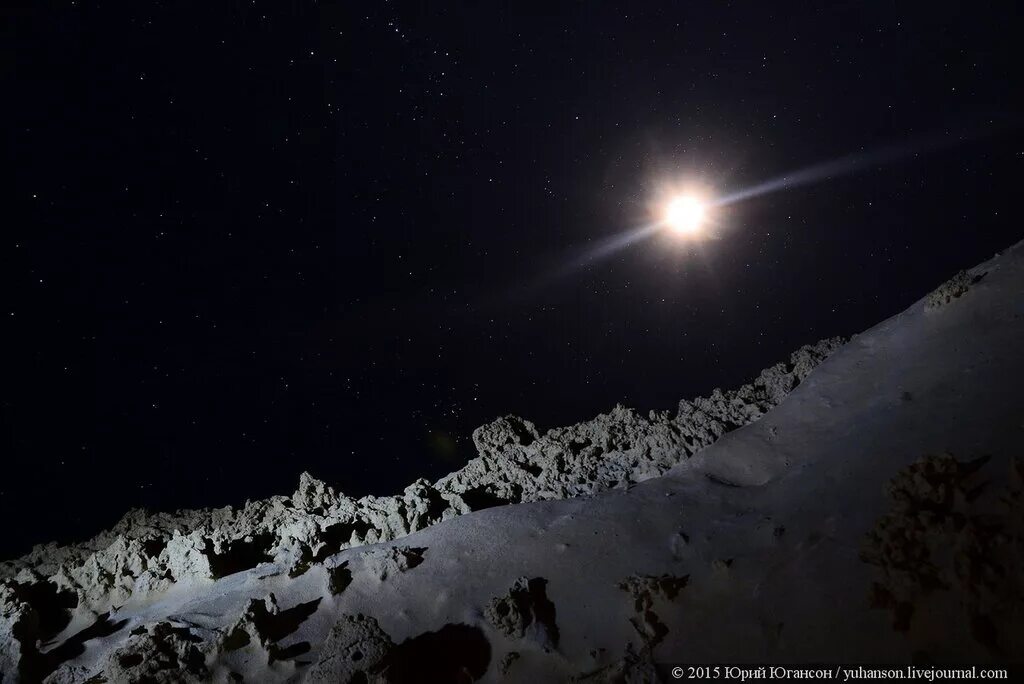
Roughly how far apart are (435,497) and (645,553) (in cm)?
289

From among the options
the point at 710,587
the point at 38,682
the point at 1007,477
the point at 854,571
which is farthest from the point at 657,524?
the point at 38,682

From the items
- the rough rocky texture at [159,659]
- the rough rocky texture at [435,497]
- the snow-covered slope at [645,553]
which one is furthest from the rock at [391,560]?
the rough rocky texture at [159,659]

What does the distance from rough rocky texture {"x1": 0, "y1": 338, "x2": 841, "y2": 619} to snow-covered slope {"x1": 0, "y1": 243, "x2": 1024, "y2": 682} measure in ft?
0.10

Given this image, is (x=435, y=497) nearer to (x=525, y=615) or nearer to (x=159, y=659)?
(x=525, y=615)

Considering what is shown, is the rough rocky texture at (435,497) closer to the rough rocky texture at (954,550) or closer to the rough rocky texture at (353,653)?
the rough rocky texture at (353,653)

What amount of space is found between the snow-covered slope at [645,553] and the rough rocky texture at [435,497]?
0.10ft

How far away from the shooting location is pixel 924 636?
304cm

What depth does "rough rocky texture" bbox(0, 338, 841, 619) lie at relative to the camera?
6426 millimetres

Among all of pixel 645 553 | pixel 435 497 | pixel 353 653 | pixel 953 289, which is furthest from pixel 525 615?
pixel 953 289

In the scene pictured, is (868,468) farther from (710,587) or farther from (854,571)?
(710,587)

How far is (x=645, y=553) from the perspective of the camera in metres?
4.96

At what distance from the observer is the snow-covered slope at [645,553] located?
135 inches

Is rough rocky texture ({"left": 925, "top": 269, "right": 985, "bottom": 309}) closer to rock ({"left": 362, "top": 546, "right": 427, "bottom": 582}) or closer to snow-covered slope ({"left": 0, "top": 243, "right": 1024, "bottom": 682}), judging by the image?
snow-covered slope ({"left": 0, "top": 243, "right": 1024, "bottom": 682})

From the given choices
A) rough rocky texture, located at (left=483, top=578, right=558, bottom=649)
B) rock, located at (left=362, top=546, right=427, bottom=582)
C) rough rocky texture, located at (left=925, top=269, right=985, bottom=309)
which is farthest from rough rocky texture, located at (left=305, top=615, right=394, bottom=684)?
rough rocky texture, located at (left=925, top=269, right=985, bottom=309)
